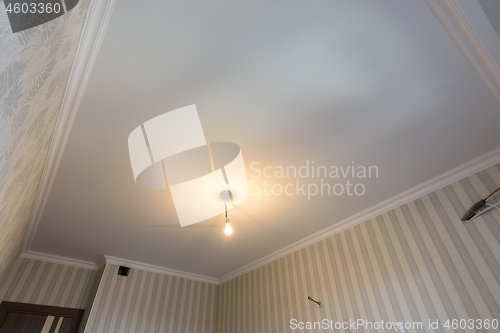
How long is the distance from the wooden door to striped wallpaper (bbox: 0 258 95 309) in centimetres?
6

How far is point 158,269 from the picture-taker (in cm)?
411

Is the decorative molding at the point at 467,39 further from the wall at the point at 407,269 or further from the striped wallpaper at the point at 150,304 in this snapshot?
the striped wallpaper at the point at 150,304

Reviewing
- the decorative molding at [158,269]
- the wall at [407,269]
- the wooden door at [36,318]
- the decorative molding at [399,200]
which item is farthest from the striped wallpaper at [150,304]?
the decorative molding at [399,200]

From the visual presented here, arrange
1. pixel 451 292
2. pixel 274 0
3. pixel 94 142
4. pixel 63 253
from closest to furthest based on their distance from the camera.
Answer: pixel 274 0
pixel 94 142
pixel 451 292
pixel 63 253

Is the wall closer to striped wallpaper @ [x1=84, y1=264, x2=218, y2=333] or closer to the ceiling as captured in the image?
the ceiling

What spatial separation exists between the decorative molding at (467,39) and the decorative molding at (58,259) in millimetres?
4605

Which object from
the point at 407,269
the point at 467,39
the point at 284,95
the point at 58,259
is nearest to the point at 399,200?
the point at 407,269

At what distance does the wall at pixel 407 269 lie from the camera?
2.13 m

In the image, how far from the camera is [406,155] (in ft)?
7.27

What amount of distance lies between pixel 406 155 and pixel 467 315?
131 centimetres

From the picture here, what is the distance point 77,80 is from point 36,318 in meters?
3.29

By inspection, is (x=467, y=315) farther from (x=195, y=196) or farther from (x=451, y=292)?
(x=195, y=196)

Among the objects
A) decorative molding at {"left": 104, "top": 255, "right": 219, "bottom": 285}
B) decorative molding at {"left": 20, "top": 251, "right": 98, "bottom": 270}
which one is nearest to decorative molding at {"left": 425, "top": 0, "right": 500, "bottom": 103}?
decorative molding at {"left": 104, "top": 255, "right": 219, "bottom": 285}

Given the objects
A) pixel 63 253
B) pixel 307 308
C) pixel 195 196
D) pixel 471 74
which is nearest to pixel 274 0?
pixel 471 74
